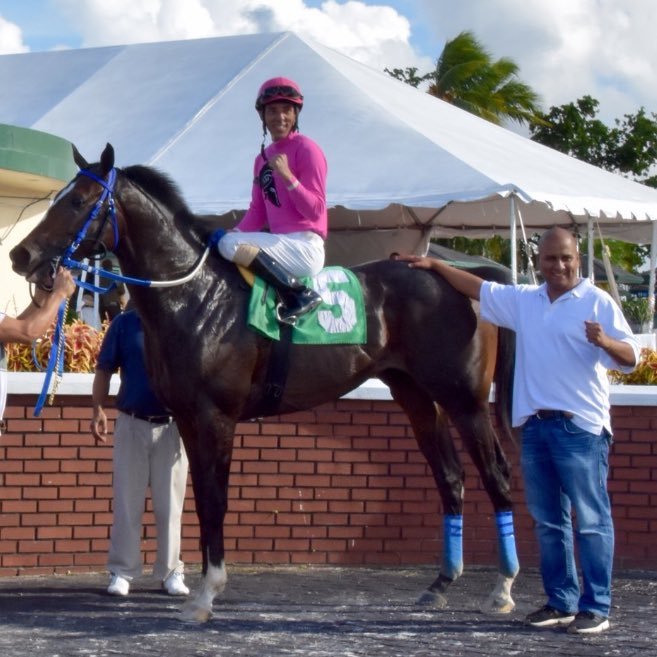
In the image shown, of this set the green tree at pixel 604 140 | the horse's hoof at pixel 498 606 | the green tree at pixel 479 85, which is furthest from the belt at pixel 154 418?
the green tree at pixel 604 140

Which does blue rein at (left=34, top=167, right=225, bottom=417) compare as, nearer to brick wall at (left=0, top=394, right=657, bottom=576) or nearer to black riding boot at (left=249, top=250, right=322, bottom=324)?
black riding boot at (left=249, top=250, right=322, bottom=324)

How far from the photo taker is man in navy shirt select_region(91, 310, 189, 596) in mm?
7285

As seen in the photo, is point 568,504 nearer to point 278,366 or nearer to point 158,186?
point 278,366

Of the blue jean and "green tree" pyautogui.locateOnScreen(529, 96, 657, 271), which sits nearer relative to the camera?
the blue jean

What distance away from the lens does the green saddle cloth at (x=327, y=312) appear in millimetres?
6660

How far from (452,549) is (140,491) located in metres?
1.91

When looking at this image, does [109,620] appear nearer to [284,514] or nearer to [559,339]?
[284,514]

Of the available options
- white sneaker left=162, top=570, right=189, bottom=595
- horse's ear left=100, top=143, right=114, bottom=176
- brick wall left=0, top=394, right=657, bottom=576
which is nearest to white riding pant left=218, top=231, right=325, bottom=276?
horse's ear left=100, top=143, right=114, bottom=176

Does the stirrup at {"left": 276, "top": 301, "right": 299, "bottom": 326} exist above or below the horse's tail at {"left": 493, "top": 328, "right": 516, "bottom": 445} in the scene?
above

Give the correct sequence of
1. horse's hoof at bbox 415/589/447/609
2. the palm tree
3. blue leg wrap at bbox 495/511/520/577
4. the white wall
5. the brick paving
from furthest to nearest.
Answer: the palm tree < the white wall < horse's hoof at bbox 415/589/447/609 < blue leg wrap at bbox 495/511/520/577 < the brick paving

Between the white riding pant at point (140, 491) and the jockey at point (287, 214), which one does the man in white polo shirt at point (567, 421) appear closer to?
the jockey at point (287, 214)

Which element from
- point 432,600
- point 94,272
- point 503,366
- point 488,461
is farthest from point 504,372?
point 94,272

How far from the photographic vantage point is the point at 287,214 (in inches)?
266

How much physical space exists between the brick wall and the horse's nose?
1.86 metres
